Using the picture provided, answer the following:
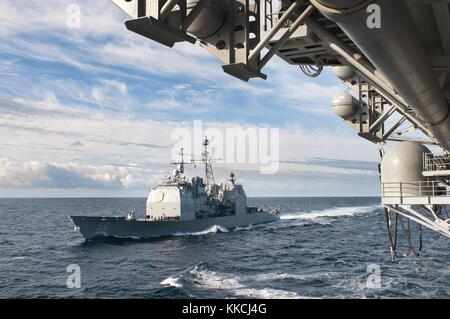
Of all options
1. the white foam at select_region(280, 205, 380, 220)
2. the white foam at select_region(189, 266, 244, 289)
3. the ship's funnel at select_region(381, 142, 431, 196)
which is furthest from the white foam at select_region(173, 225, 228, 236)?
the ship's funnel at select_region(381, 142, 431, 196)

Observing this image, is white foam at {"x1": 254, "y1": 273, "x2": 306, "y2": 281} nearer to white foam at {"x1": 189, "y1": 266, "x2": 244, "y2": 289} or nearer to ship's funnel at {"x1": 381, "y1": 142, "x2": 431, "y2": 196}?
white foam at {"x1": 189, "y1": 266, "x2": 244, "y2": 289}

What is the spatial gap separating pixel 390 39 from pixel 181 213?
52.2 metres

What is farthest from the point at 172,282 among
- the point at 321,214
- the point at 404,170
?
the point at 321,214

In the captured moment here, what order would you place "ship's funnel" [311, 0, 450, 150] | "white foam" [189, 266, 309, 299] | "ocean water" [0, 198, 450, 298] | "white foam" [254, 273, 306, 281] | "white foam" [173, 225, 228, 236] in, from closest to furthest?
1. "ship's funnel" [311, 0, 450, 150]
2. "white foam" [189, 266, 309, 299]
3. "ocean water" [0, 198, 450, 298]
4. "white foam" [254, 273, 306, 281]
5. "white foam" [173, 225, 228, 236]

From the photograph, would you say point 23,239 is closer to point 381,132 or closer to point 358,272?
point 358,272

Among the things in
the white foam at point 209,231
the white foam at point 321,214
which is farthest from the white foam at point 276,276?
the white foam at point 321,214

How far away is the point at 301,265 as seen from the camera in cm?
3281

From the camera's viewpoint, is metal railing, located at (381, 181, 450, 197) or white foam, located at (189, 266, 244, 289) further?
white foam, located at (189, 266, 244, 289)

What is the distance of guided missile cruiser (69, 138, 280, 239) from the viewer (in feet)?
161

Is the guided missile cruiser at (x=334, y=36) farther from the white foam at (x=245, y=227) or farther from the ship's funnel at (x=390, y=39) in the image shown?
the white foam at (x=245, y=227)

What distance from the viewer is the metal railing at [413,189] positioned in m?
13.8

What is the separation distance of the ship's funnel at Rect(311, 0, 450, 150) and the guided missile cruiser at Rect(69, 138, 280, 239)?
153 feet

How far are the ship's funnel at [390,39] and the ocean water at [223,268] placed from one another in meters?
18.7

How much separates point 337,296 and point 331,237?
1292 inches
